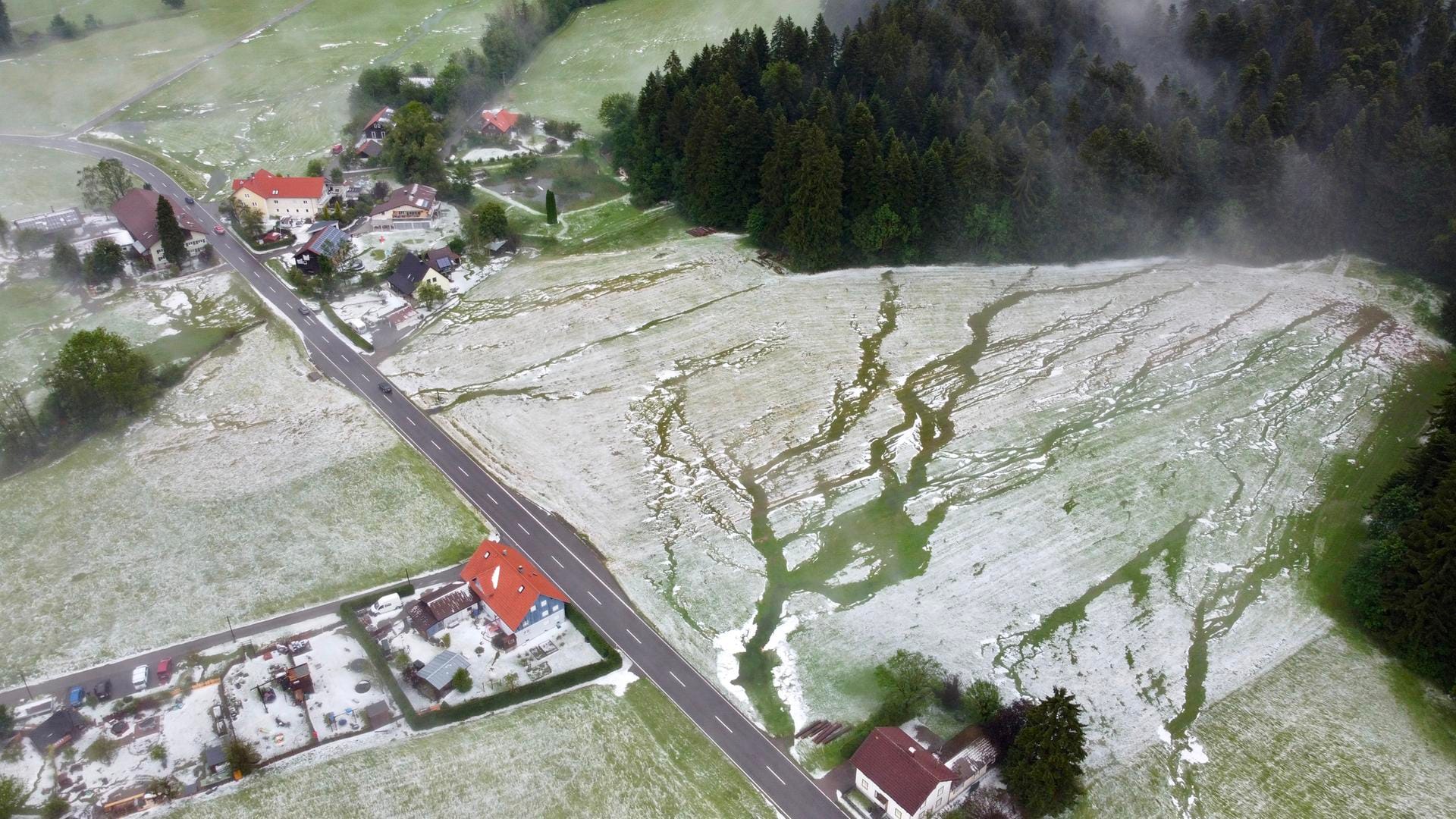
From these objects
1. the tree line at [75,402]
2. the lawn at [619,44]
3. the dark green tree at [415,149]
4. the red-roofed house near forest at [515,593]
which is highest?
the lawn at [619,44]

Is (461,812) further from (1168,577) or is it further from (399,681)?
(1168,577)

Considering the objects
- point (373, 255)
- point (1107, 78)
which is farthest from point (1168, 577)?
point (373, 255)

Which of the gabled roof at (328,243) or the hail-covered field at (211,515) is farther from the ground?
the gabled roof at (328,243)

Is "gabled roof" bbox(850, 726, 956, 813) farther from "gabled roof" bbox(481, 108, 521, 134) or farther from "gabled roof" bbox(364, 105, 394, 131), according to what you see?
"gabled roof" bbox(364, 105, 394, 131)

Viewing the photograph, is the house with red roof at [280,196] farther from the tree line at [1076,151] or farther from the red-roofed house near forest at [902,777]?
the red-roofed house near forest at [902,777]

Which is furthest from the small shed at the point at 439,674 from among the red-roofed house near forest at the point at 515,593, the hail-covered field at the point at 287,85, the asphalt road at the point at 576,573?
the hail-covered field at the point at 287,85

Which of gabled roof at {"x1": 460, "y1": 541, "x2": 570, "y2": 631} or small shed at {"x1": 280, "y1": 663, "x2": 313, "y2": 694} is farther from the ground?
gabled roof at {"x1": 460, "y1": 541, "x2": 570, "y2": 631}

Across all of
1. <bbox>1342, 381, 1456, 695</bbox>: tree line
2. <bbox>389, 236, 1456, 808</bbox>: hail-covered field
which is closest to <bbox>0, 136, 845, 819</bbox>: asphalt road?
<bbox>389, 236, 1456, 808</bbox>: hail-covered field
